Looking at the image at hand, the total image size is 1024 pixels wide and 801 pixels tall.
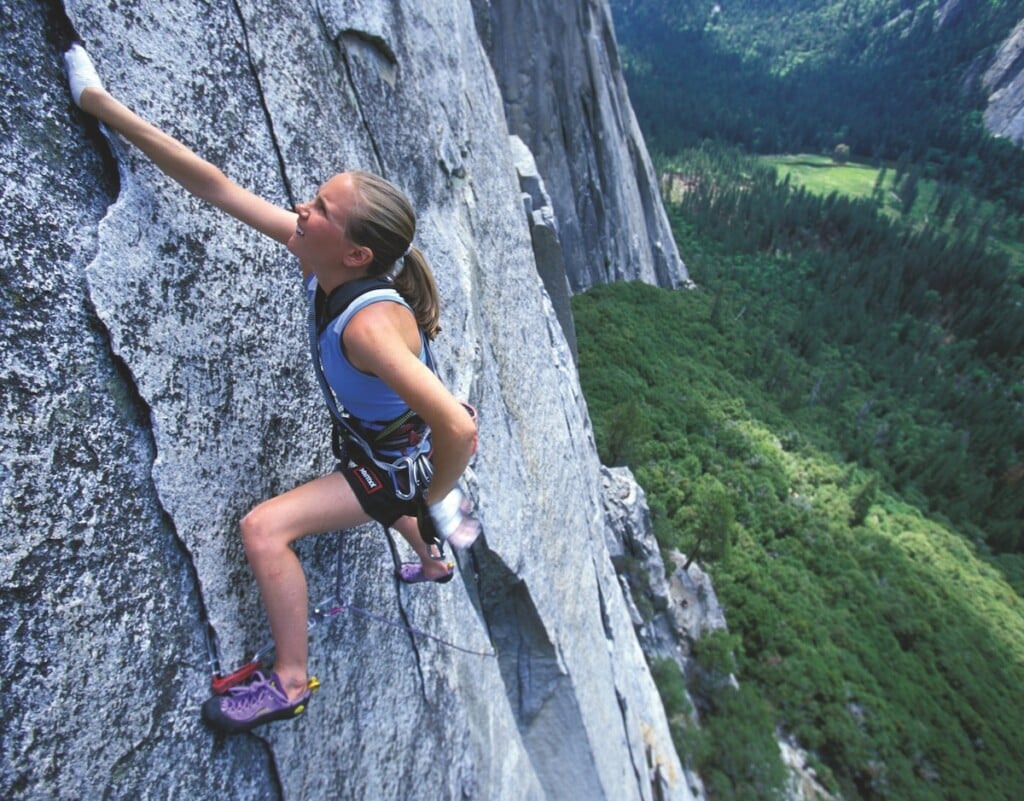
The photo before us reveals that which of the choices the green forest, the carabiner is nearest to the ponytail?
the carabiner

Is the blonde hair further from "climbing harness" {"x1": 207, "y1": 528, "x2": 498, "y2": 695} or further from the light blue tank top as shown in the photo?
"climbing harness" {"x1": 207, "y1": 528, "x2": 498, "y2": 695}

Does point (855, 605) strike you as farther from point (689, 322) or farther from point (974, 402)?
point (974, 402)

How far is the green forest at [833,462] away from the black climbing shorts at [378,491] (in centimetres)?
1915

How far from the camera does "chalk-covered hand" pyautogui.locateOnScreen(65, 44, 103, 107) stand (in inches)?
92.5

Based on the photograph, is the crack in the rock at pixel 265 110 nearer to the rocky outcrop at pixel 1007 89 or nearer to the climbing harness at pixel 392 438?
the climbing harness at pixel 392 438

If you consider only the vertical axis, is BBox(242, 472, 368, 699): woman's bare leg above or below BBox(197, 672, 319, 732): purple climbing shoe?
above

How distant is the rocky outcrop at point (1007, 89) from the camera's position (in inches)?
5231

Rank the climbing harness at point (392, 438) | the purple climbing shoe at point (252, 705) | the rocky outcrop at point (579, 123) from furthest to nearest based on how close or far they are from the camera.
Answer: the rocky outcrop at point (579, 123), the climbing harness at point (392, 438), the purple climbing shoe at point (252, 705)

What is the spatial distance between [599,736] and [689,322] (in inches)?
1853

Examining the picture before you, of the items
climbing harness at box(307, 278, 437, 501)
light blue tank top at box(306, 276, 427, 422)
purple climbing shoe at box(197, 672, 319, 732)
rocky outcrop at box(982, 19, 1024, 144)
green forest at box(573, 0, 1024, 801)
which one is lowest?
green forest at box(573, 0, 1024, 801)

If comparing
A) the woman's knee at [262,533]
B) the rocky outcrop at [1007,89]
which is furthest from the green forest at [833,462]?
the rocky outcrop at [1007,89]

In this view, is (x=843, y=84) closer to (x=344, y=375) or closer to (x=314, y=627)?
(x=344, y=375)

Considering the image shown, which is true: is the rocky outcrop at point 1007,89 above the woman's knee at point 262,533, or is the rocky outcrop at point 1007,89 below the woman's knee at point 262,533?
above

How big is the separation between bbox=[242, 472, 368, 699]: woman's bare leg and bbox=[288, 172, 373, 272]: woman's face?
3.82 feet
